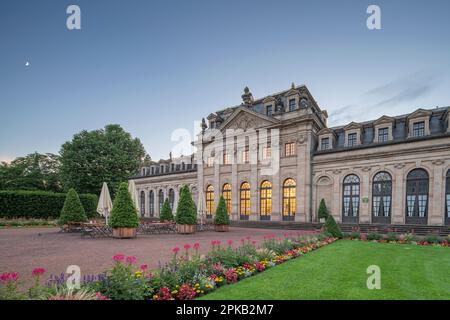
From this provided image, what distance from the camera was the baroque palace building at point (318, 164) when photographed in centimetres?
2133

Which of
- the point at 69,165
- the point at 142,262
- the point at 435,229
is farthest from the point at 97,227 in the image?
the point at 69,165

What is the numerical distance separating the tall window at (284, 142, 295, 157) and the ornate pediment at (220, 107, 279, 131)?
10.1 ft

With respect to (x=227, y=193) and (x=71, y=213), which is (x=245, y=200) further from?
(x=71, y=213)

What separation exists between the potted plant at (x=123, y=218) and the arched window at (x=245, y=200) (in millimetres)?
17338

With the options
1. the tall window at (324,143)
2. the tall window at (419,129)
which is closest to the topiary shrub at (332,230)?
the tall window at (324,143)

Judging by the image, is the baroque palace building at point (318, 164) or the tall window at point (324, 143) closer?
the baroque palace building at point (318, 164)

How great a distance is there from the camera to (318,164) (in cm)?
2659

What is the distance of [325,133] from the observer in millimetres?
26891

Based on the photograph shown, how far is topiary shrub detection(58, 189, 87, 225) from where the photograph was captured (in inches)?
800

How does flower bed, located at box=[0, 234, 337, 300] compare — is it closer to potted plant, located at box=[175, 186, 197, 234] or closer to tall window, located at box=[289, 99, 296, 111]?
potted plant, located at box=[175, 186, 197, 234]

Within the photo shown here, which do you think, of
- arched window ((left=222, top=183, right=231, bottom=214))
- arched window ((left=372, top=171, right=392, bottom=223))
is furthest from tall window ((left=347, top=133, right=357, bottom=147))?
arched window ((left=222, top=183, right=231, bottom=214))

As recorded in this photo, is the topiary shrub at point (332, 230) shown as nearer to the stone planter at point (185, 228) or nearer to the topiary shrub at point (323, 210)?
the topiary shrub at point (323, 210)
